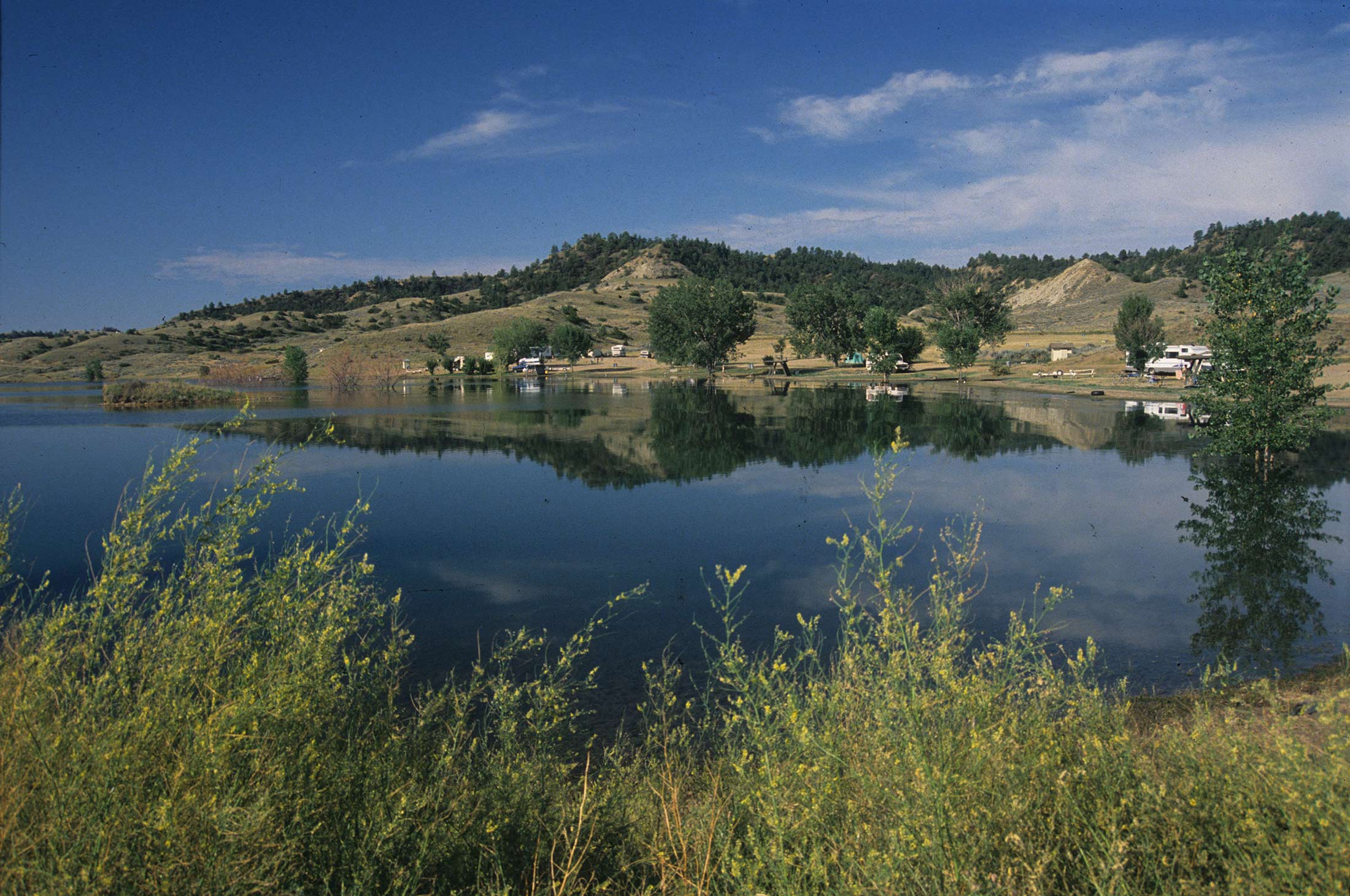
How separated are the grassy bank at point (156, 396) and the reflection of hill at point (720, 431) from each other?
12.5 metres

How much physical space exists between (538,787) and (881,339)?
63.4m

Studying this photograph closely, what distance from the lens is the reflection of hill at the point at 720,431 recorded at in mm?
23906

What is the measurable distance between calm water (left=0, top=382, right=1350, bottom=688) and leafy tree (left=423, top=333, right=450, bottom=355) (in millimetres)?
63369

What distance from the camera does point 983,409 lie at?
3997 cm

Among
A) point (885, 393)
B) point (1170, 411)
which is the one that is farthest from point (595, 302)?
point (1170, 411)

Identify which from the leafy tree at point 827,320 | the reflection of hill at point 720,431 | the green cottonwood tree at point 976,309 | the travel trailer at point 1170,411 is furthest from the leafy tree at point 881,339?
the travel trailer at point 1170,411

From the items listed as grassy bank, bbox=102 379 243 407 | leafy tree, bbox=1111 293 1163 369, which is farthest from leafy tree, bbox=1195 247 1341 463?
grassy bank, bbox=102 379 243 407

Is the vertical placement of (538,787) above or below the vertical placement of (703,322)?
below

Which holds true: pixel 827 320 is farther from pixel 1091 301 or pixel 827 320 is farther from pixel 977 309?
pixel 1091 301

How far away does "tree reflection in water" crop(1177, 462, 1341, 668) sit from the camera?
370 inches

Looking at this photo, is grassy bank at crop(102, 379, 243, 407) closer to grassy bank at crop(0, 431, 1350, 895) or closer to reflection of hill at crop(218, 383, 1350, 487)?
reflection of hill at crop(218, 383, 1350, 487)

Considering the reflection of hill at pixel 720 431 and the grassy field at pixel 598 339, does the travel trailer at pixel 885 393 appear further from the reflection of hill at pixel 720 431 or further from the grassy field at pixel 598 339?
the grassy field at pixel 598 339

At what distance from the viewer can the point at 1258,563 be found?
12.5 m

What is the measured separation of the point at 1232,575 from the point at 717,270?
568 ft
